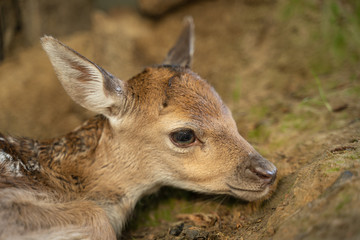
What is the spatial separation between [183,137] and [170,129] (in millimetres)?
142

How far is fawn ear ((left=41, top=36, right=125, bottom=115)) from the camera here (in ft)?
10.7

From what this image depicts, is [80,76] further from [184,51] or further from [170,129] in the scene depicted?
[184,51]

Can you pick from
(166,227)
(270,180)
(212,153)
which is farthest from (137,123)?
(270,180)

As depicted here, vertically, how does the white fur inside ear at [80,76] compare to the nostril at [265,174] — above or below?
above

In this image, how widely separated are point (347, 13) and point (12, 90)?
17.7 ft

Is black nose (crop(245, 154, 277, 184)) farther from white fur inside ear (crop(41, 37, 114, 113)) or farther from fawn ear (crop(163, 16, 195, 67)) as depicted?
fawn ear (crop(163, 16, 195, 67))

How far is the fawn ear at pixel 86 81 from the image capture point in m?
3.28

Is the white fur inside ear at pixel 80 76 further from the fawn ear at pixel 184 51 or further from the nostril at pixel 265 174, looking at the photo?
the nostril at pixel 265 174

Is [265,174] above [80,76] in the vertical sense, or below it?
below

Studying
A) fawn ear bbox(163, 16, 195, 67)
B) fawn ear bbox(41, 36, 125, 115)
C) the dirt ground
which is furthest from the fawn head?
fawn ear bbox(163, 16, 195, 67)

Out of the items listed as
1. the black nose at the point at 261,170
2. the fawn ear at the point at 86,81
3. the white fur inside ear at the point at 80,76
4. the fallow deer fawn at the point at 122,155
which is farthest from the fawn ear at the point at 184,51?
the black nose at the point at 261,170

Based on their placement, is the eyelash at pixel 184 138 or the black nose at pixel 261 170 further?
the eyelash at pixel 184 138

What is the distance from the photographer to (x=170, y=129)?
3.36m

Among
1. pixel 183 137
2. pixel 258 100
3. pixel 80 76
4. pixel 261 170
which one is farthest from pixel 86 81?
pixel 258 100
